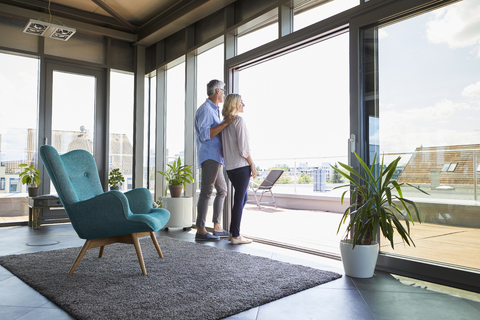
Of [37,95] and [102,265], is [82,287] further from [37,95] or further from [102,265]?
[37,95]

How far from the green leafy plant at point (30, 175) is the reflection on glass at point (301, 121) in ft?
10.2

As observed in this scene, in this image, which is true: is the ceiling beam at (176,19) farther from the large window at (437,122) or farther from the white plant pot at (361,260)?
the white plant pot at (361,260)

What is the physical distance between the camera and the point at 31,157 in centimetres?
506

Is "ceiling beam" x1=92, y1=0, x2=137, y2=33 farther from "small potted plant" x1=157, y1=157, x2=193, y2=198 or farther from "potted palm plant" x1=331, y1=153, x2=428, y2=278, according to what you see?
"potted palm plant" x1=331, y1=153, x2=428, y2=278

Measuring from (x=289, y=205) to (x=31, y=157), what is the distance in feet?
15.6

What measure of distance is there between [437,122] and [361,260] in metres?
1.01

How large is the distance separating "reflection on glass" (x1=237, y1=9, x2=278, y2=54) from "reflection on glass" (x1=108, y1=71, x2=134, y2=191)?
7.88ft

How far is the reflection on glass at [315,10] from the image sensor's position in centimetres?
313

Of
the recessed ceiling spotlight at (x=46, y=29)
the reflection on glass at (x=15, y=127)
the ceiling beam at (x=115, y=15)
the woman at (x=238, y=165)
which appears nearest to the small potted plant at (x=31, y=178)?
the reflection on glass at (x=15, y=127)

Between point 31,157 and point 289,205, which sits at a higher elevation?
point 31,157

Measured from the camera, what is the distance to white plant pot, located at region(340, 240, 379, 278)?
2363mm

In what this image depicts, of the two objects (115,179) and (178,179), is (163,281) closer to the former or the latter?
(178,179)

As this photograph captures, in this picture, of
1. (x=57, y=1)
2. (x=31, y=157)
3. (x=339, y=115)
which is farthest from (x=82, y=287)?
(x=339, y=115)

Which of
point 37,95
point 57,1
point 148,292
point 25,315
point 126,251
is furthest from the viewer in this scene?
point 37,95
